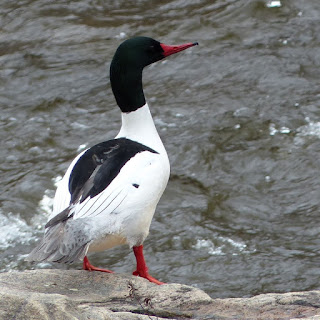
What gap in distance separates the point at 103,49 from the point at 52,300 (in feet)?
21.5

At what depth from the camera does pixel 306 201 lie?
7027 mm

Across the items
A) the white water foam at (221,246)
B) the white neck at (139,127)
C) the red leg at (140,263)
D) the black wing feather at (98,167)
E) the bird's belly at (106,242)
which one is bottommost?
the white water foam at (221,246)

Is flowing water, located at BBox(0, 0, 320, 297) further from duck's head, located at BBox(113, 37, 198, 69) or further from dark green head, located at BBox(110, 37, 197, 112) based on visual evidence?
duck's head, located at BBox(113, 37, 198, 69)

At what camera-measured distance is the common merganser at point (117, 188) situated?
4480 millimetres

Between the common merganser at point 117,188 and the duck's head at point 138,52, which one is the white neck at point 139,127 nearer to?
the common merganser at point 117,188

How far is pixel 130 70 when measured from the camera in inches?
218

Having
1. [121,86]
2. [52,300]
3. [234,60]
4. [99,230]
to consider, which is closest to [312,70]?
[234,60]

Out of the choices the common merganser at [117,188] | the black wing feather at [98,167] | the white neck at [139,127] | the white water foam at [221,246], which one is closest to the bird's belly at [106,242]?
the common merganser at [117,188]

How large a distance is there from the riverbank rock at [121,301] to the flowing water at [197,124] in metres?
1.72

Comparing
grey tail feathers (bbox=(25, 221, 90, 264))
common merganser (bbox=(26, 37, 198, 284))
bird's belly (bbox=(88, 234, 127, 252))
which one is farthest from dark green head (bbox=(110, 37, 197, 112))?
grey tail feathers (bbox=(25, 221, 90, 264))

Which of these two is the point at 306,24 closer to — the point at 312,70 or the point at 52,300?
the point at 312,70

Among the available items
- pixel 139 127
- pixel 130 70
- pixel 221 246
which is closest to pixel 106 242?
pixel 139 127

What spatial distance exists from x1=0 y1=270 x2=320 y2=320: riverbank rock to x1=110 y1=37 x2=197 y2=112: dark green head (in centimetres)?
146

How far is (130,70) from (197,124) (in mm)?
2615
